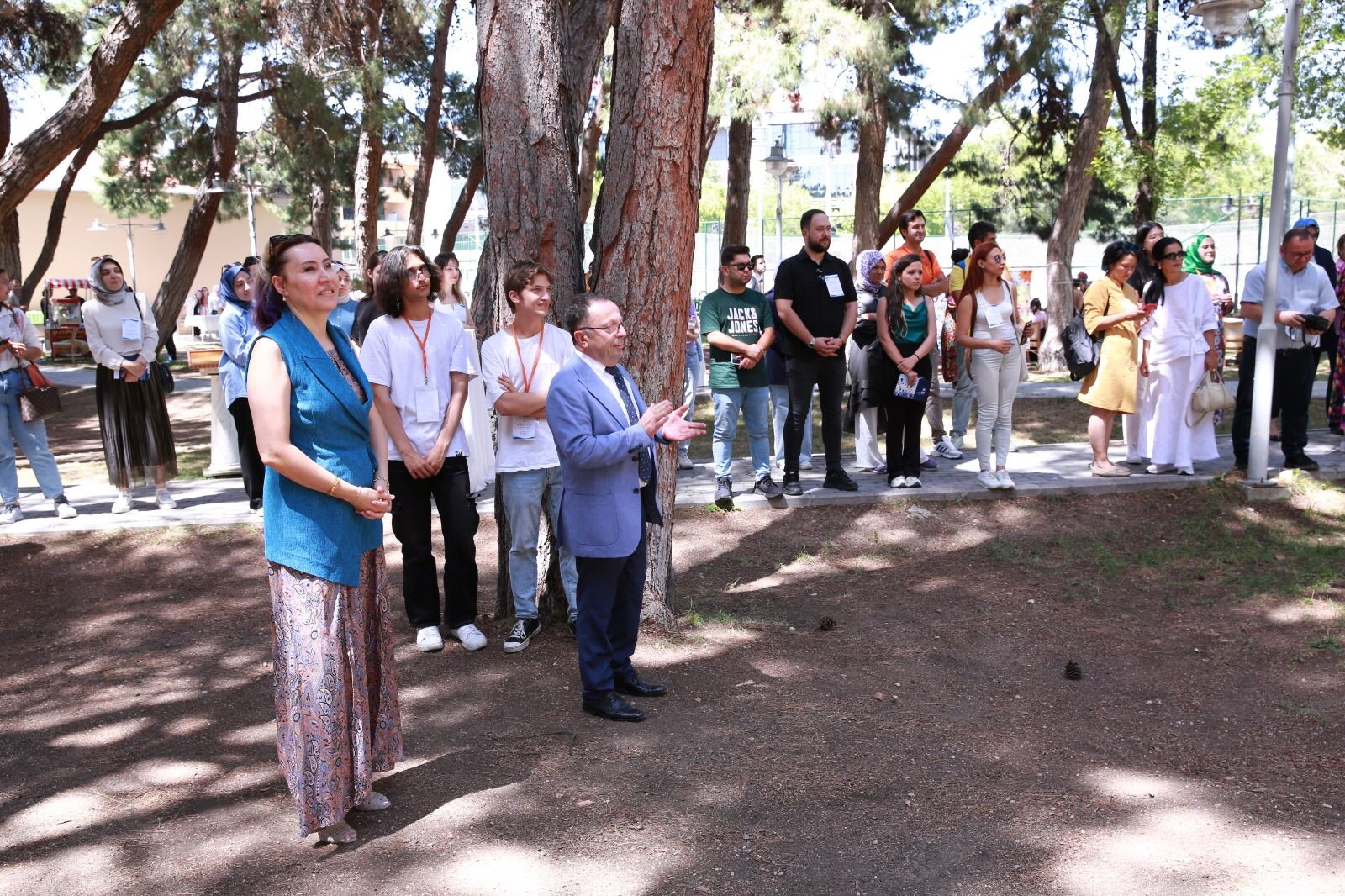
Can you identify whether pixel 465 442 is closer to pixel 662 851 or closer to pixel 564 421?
pixel 564 421

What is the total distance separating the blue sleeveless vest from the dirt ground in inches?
38.1

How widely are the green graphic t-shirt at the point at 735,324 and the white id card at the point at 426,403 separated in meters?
2.99

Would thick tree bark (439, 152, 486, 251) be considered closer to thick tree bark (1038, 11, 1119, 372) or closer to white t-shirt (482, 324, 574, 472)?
thick tree bark (1038, 11, 1119, 372)

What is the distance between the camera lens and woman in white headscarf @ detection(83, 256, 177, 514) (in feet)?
28.2

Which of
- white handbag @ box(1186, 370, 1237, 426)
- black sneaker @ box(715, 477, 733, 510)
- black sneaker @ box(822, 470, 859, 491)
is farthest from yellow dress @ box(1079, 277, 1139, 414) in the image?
black sneaker @ box(715, 477, 733, 510)

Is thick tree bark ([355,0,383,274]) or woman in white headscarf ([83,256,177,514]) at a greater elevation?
thick tree bark ([355,0,383,274])

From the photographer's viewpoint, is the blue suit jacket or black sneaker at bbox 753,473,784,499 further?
black sneaker at bbox 753,473,784,499

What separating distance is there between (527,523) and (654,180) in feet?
5.64

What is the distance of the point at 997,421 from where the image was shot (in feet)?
28.6

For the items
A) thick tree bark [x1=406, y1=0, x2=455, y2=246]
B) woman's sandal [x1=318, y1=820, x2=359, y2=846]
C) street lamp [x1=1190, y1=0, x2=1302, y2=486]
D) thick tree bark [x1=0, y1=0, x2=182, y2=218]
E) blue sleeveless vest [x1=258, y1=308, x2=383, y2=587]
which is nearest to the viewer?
blue sleeveless vest [x1=258, y1=308, x2=383, y2=587]

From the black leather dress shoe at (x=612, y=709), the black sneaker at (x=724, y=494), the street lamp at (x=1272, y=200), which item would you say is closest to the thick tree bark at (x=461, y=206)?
the black sneaker at (x=724, y=494)

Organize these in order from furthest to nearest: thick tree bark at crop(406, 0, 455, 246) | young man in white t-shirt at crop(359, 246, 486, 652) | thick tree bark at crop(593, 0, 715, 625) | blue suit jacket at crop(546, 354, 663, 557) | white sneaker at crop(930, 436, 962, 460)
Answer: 1. thick tree bark at crop(406, 0, 455, 246)
2. white sneaker at crop(930, 436, 962, 460)
3. young man in white t-shirt at crop(359, 246, 486, 652)
4. thick tree bark at crop(593, 0, 715, 625)
5. blue suit jacket at crop(546, 354, 663, 557)

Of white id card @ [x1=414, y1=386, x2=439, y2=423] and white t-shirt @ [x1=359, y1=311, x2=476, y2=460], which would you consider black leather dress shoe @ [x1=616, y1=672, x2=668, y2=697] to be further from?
white id card @ [x1=414, y1=386, x2=439, y2=423]

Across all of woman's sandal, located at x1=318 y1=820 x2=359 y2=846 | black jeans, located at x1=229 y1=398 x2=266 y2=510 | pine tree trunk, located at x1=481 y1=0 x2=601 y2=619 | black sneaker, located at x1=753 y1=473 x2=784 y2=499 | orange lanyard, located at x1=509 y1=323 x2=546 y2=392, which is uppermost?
pine tree trunk, located at x1=481 y1=0 x2=601 y2=619
